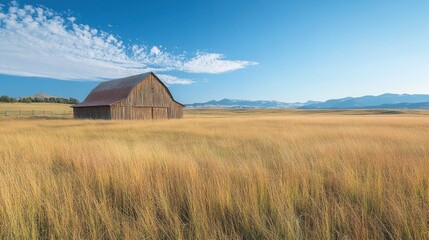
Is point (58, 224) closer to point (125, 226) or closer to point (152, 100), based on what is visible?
point (125, 226)

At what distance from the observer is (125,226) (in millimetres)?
2598

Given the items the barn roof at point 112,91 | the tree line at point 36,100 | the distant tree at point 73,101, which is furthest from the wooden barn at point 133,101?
the distant tree at point 73,101

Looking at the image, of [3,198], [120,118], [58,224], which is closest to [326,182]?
[58,224]

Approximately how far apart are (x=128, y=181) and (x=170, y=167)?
3.56ft

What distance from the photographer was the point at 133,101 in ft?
116

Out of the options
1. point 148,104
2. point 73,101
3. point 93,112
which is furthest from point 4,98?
point 148,104

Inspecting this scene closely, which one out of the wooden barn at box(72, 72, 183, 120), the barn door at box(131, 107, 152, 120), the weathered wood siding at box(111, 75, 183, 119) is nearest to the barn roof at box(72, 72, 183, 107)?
the wooden barn at box(72, 72, 183, 120)

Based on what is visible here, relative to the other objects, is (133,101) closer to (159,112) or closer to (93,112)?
(159,112)

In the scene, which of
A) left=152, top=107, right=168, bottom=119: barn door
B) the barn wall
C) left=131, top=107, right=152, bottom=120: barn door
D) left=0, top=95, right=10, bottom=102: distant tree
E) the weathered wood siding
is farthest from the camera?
left=0, top=95, right=10, bottom=102: distant tree

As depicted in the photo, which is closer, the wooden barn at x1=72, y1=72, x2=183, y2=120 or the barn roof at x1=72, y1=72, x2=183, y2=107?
the wooden barn at x1=72, y1=72, x2=183, y2=120

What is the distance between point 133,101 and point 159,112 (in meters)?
4.91

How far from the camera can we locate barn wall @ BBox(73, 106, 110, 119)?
1379 inches

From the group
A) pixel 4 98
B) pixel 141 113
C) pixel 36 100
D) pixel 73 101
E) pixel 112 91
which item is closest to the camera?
pixel 141 113

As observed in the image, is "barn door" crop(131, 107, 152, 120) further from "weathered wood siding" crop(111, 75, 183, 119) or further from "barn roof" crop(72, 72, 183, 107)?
"barn roof" crop(72, 72, 183, 107)
